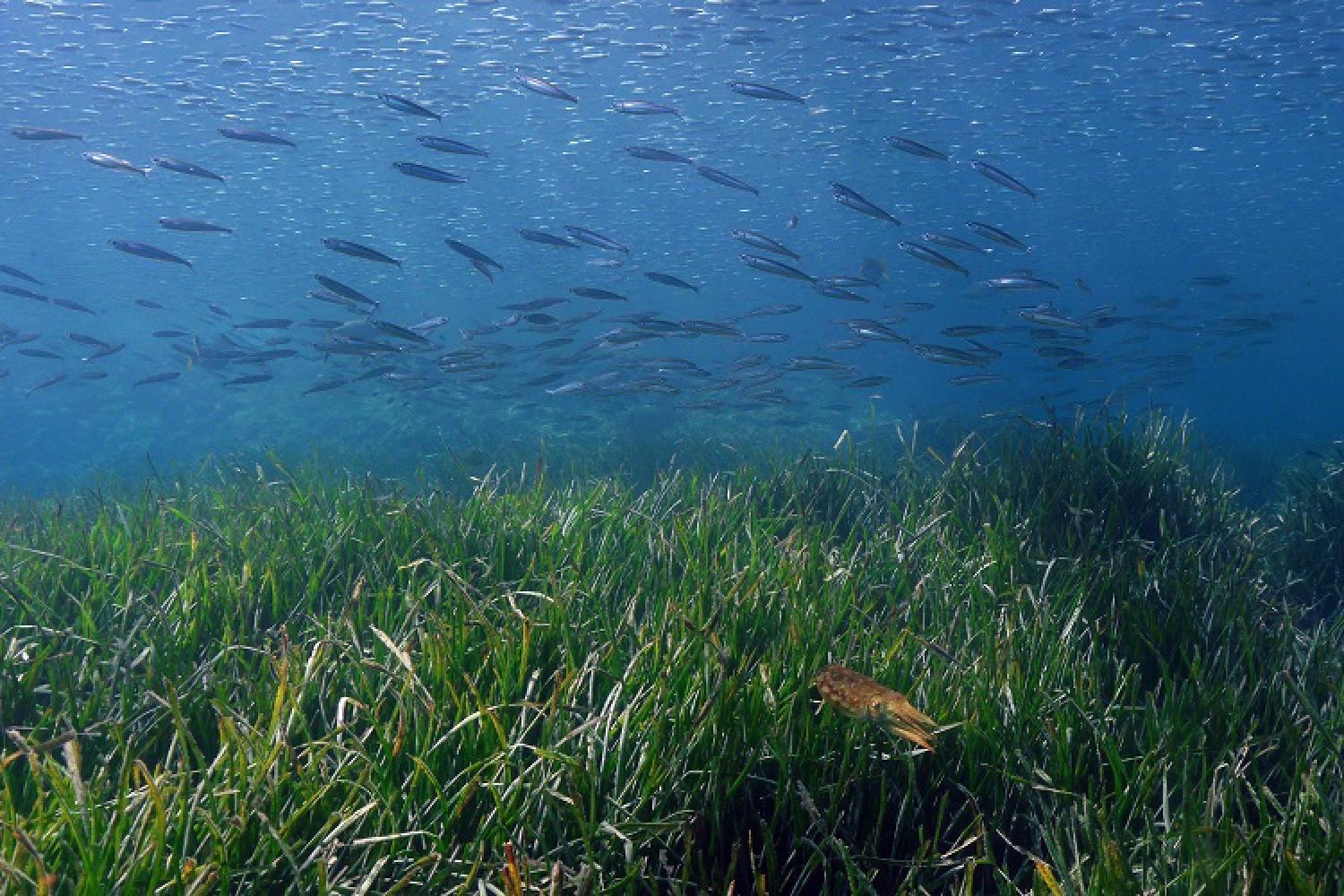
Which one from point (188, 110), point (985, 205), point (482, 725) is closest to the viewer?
point (482, 725)

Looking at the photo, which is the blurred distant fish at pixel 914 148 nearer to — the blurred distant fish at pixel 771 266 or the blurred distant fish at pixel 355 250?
the blurred distant fish at pixel 771 266

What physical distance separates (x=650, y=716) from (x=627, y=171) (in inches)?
1244

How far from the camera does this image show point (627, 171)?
1265 inches

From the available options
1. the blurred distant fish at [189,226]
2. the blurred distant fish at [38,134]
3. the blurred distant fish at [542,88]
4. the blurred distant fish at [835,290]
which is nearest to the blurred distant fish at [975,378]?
the blurred distant fish at [835,290]

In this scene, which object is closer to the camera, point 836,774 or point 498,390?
point 836,774

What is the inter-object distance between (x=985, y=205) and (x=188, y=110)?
33936mm

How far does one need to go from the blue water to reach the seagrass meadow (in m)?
3.33

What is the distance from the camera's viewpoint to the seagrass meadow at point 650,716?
7.00 ft

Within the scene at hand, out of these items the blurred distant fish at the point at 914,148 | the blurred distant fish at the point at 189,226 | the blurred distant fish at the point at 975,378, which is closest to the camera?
the blurred distant fish at the point at 914,148

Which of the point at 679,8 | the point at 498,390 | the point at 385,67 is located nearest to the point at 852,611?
the point at 498,390

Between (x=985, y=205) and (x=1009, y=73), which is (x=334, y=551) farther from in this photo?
(x=985, y=205)

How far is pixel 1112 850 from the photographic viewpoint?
1.90 meters

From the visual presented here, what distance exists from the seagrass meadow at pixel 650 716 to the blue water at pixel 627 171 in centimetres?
333

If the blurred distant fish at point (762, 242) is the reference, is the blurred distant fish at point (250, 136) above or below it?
below
